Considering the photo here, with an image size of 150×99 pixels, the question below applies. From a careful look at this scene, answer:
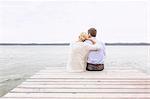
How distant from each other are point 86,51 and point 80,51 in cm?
11

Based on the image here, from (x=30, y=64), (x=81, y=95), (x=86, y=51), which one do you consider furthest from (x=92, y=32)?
(x=30, y=64)

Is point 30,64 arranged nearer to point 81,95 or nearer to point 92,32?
point 92,32

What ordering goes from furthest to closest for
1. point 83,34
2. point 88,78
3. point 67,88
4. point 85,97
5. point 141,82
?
point 83,34, point 88,78, point 141,82, point 67,88, point 85,97

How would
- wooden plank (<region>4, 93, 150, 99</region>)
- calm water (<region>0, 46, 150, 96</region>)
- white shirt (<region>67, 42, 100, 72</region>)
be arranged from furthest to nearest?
calm water (<region>0, 46, 150, 96</region>) → white shirt (<region>67, 42, 100, 72</region>) → wooden plank (<region>4, 93, 150, 99</region>)

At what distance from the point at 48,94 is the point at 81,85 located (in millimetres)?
849

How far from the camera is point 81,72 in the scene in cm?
693

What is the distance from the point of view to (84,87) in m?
5.17

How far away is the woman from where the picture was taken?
6811mm

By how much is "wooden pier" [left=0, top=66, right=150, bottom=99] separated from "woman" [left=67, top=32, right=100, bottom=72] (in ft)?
1.38

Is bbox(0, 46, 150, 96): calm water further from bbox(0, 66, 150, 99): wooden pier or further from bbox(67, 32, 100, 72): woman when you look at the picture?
bbox(0, 66, 150, 99): wooden pier

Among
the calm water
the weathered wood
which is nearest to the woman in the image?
the calm water

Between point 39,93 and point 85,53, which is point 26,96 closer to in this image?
point 39,93

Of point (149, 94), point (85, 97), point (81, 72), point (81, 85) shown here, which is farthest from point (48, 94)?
point (81, 72)

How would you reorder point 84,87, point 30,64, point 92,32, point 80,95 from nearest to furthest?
point 80,95, point 84,87, point 92,32, point 30,64
